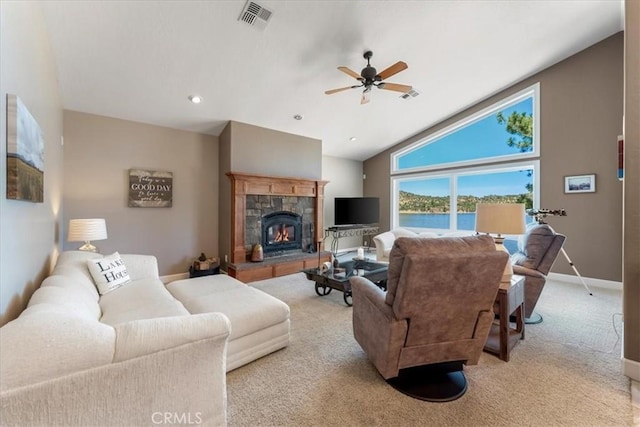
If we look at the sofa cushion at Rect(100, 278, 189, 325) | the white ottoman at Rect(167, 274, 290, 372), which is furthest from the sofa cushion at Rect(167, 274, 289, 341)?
the sofa cushion at Rect(100, 278, 189, 325)

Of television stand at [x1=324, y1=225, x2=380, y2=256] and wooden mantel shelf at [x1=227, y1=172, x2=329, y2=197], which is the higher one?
wooden mantel shelf at [x1=227, y1=172, x2=329, y2=197]

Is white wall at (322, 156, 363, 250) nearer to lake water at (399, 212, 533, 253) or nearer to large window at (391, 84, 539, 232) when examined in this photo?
large window at (391, 84, 539, 232)

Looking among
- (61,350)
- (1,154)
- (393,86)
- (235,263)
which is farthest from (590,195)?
(1,154)

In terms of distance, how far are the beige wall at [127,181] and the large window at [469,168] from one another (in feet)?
15.8

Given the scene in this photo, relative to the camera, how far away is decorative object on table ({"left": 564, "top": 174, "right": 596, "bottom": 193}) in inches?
173

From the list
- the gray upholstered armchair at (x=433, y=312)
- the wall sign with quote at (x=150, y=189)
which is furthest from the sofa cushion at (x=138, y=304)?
the wall sign with quote at (x=150, y=189)

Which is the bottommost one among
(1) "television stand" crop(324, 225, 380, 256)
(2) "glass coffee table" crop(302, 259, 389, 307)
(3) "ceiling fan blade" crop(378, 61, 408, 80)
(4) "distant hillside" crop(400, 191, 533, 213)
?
(2) "glass coffee table" crop(302, 259, 389, 307)

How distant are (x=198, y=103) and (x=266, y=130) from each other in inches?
54.5

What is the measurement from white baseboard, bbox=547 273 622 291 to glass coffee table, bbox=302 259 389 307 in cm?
322

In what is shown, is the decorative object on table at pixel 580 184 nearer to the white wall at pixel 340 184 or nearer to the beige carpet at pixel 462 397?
the beige carpet at pixel 462 397

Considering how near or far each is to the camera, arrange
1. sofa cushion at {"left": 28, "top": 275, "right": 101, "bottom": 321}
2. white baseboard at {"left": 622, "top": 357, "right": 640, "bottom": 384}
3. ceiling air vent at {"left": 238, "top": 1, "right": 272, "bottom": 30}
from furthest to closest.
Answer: ceiling air vent at {"left": 238, "top": 1, "right": 272, "bottom": 30}
white baseboard at {"left": 622, "top": 357, "right": 640, "bottom": 384}
sofa cushion at {"left": 28, "top": 275, "right": 101, "bottom": 321}

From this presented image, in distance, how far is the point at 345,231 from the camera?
666 centimetres

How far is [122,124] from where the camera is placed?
14.0 feet

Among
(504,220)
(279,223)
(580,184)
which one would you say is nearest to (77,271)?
(279,223)
